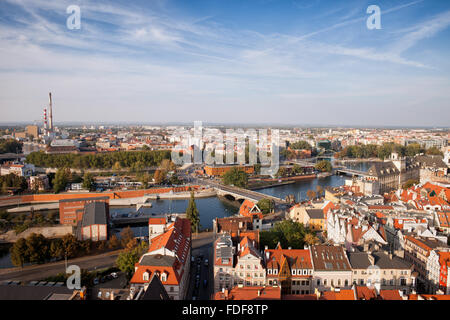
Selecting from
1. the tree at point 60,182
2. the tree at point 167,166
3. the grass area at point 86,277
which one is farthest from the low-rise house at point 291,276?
the tree at point 167,166

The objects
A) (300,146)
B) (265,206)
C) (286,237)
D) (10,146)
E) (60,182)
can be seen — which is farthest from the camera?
(300,146)

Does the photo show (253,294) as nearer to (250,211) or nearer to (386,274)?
(386,274)

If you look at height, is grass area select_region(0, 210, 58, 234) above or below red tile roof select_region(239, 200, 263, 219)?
below

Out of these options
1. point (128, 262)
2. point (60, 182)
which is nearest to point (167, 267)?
point (128, 262)

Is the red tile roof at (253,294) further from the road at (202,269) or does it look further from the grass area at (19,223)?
the grass area at (19,223)

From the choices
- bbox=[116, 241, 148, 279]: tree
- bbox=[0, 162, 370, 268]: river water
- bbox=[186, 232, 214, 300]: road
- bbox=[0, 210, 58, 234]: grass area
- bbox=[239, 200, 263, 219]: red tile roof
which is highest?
bbox=[239, 200, 263, 219]: red tile roof

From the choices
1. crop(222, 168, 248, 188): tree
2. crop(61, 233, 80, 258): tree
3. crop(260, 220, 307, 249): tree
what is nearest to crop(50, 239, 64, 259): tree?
crop(61, 233, 80, 258): tree

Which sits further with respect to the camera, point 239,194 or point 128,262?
point 239,194

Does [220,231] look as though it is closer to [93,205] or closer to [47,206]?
[93,205]

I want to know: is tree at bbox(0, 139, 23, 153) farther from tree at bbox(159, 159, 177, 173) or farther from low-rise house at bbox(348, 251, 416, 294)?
low-rise house at bbox(348, 251, 416, 294)
